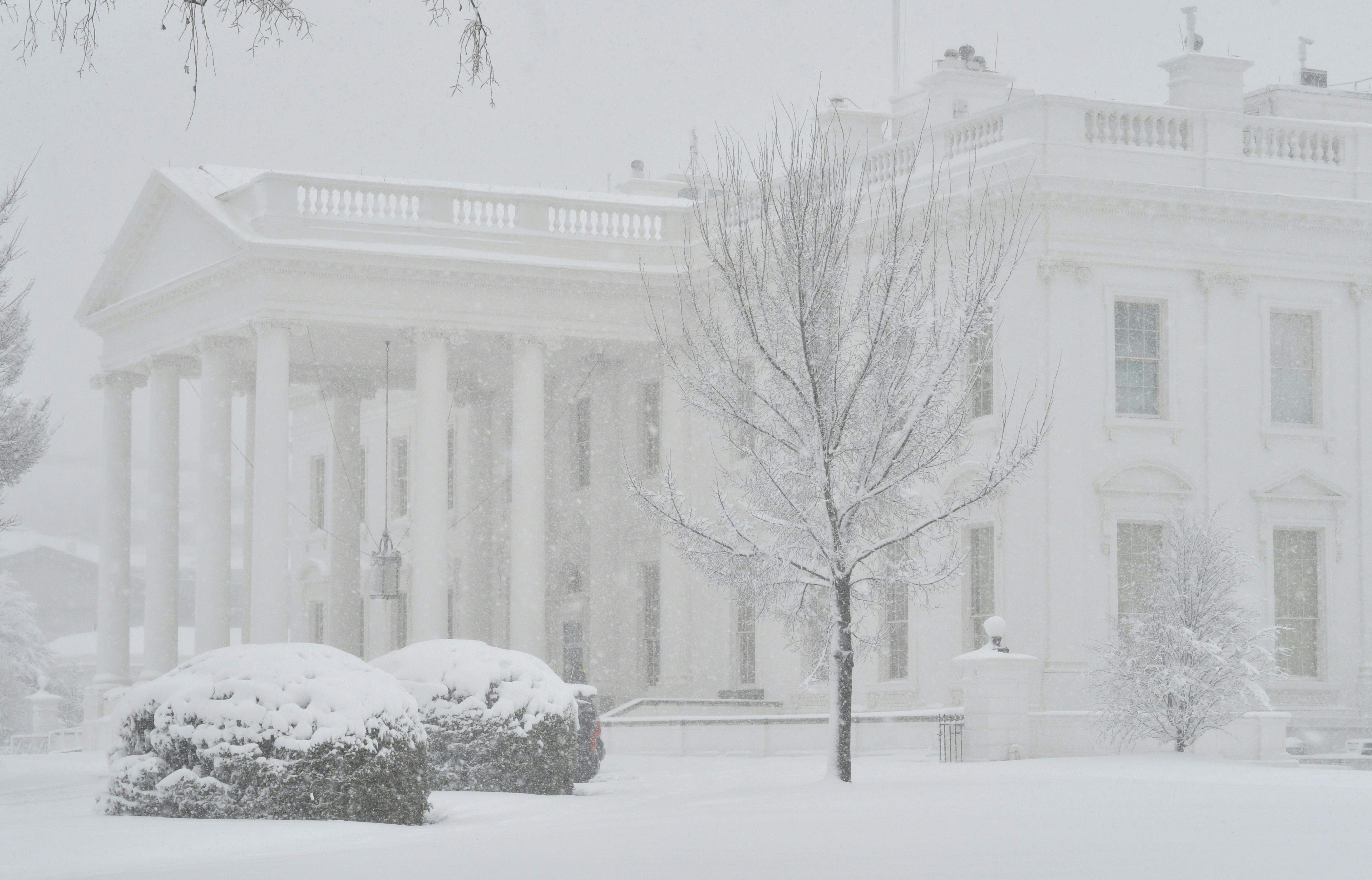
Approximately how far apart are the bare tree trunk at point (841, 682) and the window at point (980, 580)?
11.1 m

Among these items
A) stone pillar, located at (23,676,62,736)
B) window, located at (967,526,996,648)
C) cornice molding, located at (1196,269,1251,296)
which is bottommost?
stone pillar, located at (23,676,62,736)

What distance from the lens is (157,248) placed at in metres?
37.4

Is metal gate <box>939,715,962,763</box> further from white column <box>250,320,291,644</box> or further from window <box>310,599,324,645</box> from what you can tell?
window <box>310,599,324,645</box>

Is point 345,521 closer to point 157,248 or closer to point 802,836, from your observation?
point 157,248

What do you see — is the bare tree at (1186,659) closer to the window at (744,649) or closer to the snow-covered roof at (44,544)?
the window at (744,649)

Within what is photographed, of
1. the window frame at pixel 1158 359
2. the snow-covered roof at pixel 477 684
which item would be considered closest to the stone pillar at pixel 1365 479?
the window frame at pixel 1158 359

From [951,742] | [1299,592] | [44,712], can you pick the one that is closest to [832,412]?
[951,742]

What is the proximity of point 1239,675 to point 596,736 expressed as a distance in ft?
25.2

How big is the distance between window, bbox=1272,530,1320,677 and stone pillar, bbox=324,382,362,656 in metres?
18.0

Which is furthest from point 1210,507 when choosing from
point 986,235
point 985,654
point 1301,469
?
point 985,654

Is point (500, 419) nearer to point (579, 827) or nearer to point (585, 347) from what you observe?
point (585, 347)

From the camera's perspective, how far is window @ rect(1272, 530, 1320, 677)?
97.6 ft

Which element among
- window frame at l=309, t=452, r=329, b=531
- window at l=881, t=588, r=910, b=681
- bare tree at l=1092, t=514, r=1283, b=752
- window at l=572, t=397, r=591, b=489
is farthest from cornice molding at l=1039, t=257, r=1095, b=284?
window frame at l=309, t=452, r=329, b=531

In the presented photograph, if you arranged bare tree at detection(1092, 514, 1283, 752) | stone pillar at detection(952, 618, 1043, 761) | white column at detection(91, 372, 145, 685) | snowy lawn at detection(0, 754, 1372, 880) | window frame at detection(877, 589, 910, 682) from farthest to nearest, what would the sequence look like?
white column at detection(91, 372, 145, 685) → window frame at detection(877, 589, 910, 682) → bare tree at detection(1092, 514, 1283, 752) → stone pillar at detection(952, 618, 1043, 761) → snowy lawn at detection(0, 754, 1372, 880)
